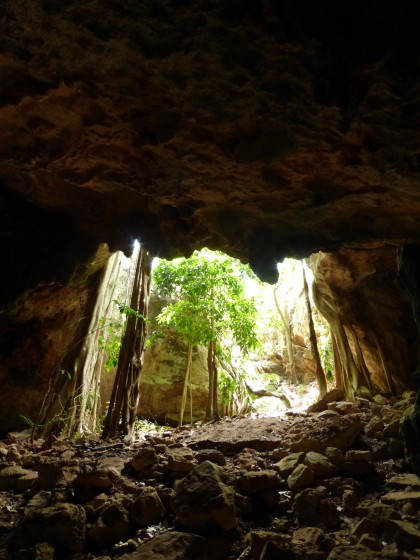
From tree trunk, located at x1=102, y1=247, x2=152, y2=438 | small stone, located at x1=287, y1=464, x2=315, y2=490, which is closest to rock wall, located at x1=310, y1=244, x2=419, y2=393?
tree trunk, located at x1=102, y1=247, x2=152, y2=438

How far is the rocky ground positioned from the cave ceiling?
223cm

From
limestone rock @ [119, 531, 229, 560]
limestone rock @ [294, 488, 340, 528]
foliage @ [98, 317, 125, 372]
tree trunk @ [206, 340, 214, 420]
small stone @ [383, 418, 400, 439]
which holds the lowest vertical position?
limestone rock @ [119, 531, 229, 560]

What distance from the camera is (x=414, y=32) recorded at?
2.06m

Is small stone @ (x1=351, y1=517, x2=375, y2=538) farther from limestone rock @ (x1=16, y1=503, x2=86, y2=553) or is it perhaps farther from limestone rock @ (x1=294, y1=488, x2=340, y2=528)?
limestone rock @ (x1=16, y1=503, x2=86, y2=553)

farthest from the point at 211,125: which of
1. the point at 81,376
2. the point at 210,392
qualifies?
the point at 210,392

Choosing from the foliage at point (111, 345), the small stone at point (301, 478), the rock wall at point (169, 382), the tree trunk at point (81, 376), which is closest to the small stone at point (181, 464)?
the small stone at point (301, 478)

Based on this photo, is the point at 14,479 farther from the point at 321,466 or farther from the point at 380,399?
the point at 380,399

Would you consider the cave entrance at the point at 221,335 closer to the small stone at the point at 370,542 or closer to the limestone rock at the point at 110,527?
the limestone rock at the point at 110,527

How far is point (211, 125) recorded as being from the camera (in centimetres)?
291

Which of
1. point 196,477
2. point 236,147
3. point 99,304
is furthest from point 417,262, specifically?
point 99,304

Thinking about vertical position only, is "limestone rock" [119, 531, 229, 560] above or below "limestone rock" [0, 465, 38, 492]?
below

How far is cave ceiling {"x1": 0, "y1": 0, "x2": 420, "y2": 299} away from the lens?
83.7 inches

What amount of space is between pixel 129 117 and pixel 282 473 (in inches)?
124

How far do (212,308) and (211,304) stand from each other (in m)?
0.08
